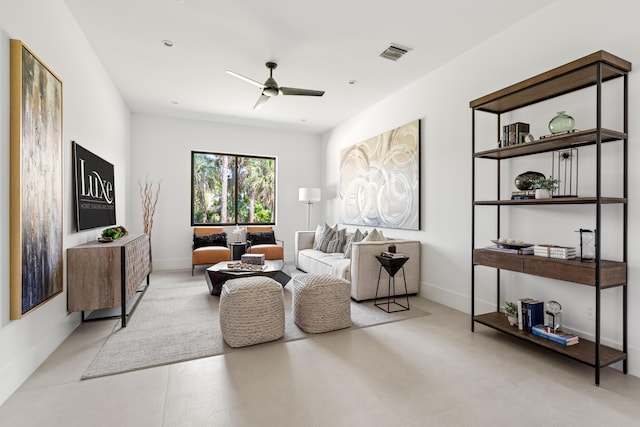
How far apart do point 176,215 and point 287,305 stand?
353 centimetres

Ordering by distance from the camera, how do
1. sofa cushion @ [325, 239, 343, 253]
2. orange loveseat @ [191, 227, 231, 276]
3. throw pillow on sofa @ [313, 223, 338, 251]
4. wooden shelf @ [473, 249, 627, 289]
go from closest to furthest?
1. wooden shelf @ [473, 249, 627, 289]
2. sofa cushion @ [325, 239, 343, 253]
3. orange loveseat @ [191, 227, 231, 276]
4. throw pillow on sofa @ [313, 223, 338, 251]

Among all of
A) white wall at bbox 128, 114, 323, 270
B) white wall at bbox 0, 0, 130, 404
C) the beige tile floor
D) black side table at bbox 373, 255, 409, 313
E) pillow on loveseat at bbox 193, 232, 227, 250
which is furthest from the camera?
white wall at bbox 128, 114, 323, 270

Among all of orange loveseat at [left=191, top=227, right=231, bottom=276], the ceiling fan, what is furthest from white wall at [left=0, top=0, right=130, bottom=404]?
orange loveseat at [left=191, top=227, right=231, bottom=276]

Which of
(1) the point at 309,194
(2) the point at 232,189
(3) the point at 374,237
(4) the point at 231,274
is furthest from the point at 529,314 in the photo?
(2) the point at 232,189

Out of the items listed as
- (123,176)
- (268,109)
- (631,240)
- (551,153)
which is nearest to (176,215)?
(123,176)

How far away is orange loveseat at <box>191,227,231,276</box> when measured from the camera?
5523mm

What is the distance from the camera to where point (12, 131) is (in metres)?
1.97

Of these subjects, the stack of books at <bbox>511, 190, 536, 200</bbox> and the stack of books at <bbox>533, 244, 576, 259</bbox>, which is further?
the stack of books at <bbox>511, 190, 536, 200</bbox>

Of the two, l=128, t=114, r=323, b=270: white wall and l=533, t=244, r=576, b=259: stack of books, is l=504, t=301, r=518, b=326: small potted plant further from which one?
l=128, t=114, r=323, b=270: white wall

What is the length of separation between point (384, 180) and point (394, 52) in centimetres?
194

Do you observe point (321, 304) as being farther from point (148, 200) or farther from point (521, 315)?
point (148, 200)

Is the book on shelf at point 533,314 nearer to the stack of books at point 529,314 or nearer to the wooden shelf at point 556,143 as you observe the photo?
the stack of books at point 529,314

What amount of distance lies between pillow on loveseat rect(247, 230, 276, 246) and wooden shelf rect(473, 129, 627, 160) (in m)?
4.19

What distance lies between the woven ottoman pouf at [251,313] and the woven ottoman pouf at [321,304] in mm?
266
